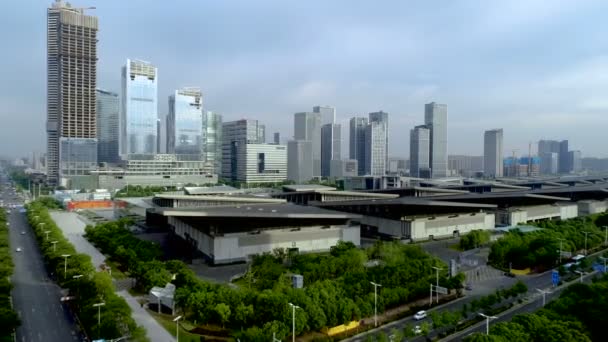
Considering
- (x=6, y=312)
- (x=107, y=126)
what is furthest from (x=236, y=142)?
(x=6, y=312)

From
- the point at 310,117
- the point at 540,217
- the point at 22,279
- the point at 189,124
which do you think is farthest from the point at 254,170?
the point at 22,279

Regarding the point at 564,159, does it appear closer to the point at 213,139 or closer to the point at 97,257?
the point at 213,139

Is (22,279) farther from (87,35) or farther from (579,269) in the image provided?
(87,35)

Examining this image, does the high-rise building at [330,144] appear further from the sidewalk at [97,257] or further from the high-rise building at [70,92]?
the sidewalk at [97,257]

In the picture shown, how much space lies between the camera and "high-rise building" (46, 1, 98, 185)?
86812 millimetres

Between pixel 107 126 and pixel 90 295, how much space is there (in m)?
107

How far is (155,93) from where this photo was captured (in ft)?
338

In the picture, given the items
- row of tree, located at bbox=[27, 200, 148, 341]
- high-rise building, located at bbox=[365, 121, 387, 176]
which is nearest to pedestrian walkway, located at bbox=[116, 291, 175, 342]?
row of tree, located at bbox=[27, 200, 148, 341]

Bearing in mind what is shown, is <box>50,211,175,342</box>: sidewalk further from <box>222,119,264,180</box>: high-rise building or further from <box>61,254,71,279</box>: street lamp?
<box>222,119,264,180</box>: high-rise building

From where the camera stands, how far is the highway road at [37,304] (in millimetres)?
17734

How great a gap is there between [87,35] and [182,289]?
86080mm

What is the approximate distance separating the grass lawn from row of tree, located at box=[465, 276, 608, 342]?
391 inches

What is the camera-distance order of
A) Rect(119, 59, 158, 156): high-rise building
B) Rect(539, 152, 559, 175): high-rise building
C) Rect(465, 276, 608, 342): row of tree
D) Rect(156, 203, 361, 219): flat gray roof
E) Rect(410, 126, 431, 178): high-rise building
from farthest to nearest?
1. Rect(539, 152, 559, 175): high-rise building
2. Rect(410, 126, 431, 178): high-rise building
3. Rect(119, 59, 158, 156): high-rise building
4. Rect(156, 203, 361, 219): flat gray roof
5. Rect(465, 276, 608, 342): row of tree

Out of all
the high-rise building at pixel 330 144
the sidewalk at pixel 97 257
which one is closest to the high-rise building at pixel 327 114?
the high-rise building at pixel 330 144
